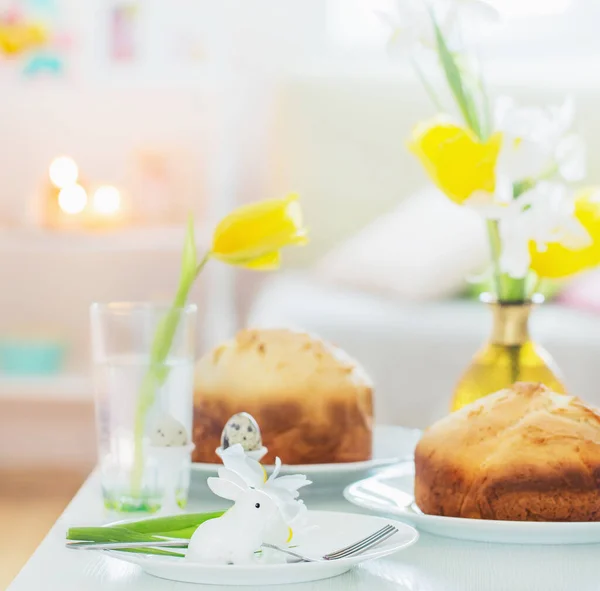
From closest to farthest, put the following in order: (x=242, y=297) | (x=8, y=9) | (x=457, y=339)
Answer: (x=457, y=339)
(x=8, y=9)
(x=242, y=297)

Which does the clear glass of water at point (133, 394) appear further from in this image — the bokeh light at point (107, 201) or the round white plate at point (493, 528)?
the bokeh light at point (107, 201)

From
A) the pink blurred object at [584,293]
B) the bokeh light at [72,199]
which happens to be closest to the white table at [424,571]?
the pink blurred object at [584,293]

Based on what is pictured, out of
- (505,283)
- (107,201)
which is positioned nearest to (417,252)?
(107,201)

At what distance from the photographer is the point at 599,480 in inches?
30.2

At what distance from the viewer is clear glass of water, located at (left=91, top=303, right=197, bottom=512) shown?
847 mm

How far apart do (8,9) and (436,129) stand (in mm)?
2710

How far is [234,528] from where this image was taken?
0.67m

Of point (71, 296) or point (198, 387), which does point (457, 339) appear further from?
point (71, 296)

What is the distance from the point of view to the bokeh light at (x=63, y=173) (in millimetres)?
3326

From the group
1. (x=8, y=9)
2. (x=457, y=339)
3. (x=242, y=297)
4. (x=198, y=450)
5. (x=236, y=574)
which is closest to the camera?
(x=236, y=574)

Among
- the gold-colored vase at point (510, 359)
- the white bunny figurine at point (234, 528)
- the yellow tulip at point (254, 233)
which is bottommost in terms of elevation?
the white bunny figurine at point (234, 528)

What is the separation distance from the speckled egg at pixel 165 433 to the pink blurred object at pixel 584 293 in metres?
1.87

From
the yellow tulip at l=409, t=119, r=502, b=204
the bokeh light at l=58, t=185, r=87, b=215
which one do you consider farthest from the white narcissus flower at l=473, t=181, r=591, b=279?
the bokeh light at l=58, t=185, r=87, b=215

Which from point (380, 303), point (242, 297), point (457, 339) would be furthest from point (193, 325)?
point (242, 297)
